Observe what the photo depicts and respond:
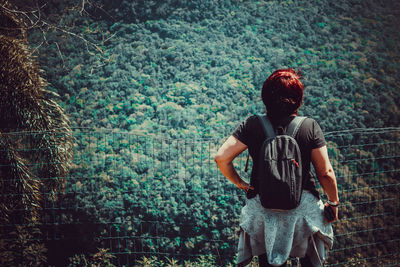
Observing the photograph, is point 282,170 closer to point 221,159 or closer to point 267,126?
point 267,126

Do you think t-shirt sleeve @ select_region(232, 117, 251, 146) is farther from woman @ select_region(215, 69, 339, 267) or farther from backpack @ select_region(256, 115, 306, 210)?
backpack @ select_region(256, 115, 306, 210)

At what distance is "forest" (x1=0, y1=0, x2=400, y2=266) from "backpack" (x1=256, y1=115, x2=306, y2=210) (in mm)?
2724

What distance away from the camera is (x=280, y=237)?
5.78 feet

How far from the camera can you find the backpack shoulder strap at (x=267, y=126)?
171cm

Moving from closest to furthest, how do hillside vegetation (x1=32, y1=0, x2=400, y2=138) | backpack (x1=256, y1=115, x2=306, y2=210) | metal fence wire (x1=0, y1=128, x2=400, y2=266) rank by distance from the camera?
backpack (x1=256, y1=115, x2=306, y2=210), metal fence wire (x1=0, y1=128, x2=400, y2=266), hillside vegetation (x1=32, y1=0, x2=400, y2=138)

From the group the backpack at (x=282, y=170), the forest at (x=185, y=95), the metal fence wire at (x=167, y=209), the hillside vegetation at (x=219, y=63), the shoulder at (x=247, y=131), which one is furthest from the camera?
the hillside vegetation at (x=219, y=63)

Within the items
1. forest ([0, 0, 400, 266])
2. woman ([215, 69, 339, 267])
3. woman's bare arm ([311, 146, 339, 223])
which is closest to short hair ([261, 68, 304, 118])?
woman ([215, 69, 339, 267])

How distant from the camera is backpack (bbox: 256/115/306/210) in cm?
166

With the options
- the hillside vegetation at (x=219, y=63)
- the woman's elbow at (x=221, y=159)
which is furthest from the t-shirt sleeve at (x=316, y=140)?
the hillside vegetation at (x=219, y=63)

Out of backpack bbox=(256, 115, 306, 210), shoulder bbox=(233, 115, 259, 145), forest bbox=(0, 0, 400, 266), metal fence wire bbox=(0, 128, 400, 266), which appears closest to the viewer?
backpack bbox=(256, 115, 306, 210)

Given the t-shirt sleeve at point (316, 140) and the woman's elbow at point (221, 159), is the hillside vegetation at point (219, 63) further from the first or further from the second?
the t-shirt sleeve at point (316, 140)

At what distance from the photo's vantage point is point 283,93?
168 cm

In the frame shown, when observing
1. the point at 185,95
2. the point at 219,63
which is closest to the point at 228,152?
the point at 185,95

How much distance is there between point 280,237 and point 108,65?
499 centimetres
